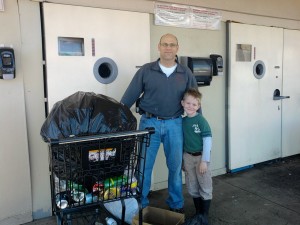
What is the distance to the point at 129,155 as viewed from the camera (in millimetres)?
1854

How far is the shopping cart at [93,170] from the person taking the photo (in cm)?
171

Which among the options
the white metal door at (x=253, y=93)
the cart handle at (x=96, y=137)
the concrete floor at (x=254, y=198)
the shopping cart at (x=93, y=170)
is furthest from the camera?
the white metal door at (x=253, y=93)

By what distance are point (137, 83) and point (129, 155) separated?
1.13 meters

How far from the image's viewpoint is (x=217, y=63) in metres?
3.92

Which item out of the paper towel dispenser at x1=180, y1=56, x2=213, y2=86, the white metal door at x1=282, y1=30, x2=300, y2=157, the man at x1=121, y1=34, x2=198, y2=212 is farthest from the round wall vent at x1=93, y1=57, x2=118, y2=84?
the white metal door at x1=282, y1=30, x2=300, y2=157

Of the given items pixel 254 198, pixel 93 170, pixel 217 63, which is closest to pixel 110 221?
pixel 93 170

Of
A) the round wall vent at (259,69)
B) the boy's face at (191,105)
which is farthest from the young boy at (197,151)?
the round wall vent at (259,69)

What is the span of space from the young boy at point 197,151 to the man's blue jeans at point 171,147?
68 mm

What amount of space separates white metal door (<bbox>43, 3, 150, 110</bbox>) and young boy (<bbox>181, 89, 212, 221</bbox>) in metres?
0.85

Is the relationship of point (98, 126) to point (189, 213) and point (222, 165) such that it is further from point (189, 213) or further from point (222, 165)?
point (222, 165)

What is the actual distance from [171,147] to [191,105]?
1.48 feet

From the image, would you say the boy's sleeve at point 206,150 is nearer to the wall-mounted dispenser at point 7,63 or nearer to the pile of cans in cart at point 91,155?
the pile of cans in cart at point 91,155

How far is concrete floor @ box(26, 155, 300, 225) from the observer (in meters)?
3.03

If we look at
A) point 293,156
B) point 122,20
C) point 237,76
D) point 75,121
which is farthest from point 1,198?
point 293,156
